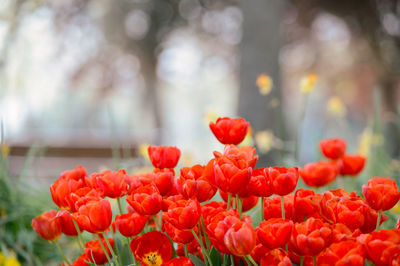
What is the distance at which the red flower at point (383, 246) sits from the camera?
0.41 m

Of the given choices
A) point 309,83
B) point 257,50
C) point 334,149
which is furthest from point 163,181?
point 257,50

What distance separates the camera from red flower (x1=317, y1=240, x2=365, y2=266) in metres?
0.41

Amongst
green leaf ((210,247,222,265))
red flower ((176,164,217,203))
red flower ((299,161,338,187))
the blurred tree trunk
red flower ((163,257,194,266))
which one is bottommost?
green leaf ((210,247,222,265))

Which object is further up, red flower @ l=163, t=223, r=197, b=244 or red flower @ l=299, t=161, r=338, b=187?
red flower @ l=299, t=161, r=338, b=187

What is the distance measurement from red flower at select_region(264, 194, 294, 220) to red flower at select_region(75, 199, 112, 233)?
8.8 inches

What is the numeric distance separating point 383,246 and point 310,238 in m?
0.07

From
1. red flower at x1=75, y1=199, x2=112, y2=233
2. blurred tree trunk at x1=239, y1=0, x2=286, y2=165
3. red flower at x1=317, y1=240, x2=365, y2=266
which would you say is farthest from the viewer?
blurred tree trunk at x1=239, y1=0, x2=286, y2=165

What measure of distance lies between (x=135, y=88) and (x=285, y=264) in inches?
288

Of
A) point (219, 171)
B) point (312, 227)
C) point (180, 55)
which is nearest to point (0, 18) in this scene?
point (219, 171)

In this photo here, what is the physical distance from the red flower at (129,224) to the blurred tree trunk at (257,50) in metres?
2.78

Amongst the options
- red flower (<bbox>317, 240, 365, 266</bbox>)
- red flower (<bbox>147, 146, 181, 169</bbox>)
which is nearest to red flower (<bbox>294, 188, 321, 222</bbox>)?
red flower (<bbox>317, 240, 365, 266</bbox>)

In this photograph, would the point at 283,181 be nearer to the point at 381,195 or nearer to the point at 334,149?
the point at 381,195

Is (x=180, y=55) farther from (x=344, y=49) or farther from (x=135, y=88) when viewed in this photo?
(x=344, y=49)

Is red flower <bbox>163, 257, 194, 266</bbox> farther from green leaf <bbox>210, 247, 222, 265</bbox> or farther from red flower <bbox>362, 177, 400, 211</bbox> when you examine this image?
red flower <bbox>362, 177, 400, 211</bbox>
